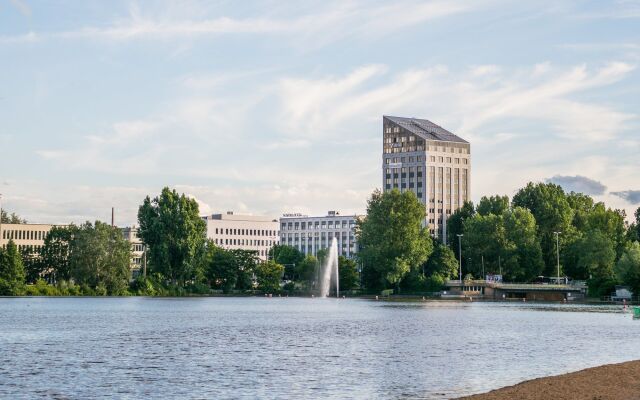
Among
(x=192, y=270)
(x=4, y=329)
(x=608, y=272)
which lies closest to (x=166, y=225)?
(x=192, y=270)

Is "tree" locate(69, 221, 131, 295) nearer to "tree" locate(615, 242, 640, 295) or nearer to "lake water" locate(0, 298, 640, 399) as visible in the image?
"lake water" locate(0, 298, 640, 399)

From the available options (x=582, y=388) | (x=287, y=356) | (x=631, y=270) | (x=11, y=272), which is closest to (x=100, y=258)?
(x=11, y=272)

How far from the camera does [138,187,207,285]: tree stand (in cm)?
19050

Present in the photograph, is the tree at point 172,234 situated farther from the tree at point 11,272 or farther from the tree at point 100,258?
the tree at point 11,272

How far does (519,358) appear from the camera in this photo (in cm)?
5656

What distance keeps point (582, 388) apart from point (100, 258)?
504 feet

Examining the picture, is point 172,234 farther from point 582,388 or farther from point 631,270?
point 582,388

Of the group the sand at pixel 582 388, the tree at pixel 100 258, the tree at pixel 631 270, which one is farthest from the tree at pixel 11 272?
the sand at pixel 582 388

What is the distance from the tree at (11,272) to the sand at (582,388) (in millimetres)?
143941

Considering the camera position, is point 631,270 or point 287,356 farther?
point 631,270

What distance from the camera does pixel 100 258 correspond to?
181 meters

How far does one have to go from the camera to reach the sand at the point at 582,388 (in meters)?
34.2

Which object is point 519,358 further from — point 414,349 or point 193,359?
point 193,359

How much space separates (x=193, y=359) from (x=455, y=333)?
108 feet
